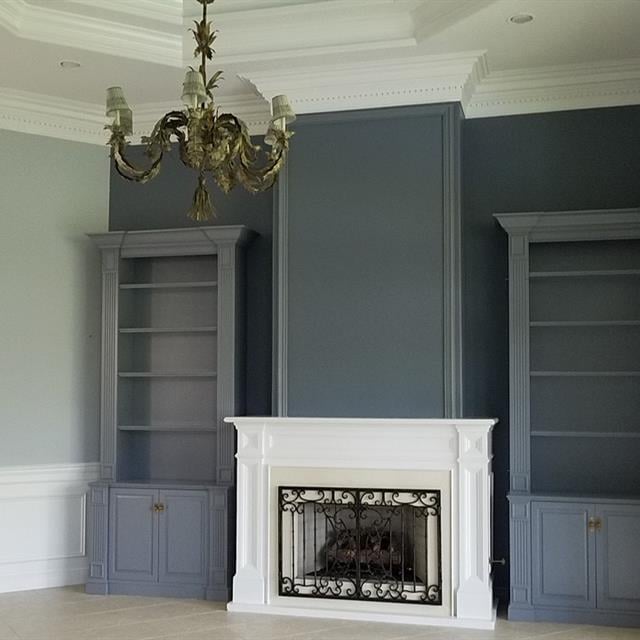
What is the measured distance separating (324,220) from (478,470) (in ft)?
5.94

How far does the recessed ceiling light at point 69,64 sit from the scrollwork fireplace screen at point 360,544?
9.60 feet

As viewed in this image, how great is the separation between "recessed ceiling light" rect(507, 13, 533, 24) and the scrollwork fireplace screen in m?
2.70

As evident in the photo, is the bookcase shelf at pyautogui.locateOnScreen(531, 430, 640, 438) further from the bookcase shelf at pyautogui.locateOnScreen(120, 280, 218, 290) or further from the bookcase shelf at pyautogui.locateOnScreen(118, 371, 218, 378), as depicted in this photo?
the bookcase shelf at pyautogui.locateOnScreen(120, 280, 218, 290)

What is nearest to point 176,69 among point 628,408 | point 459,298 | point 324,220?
point 324,220

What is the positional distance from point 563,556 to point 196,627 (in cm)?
217

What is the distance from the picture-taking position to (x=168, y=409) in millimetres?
6504

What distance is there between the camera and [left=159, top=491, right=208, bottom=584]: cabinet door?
595 cm

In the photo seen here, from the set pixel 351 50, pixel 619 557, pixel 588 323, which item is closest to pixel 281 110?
pixel 351 50

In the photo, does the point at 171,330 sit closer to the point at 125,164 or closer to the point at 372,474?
the point at 372,474

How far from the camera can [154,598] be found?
5.96 metres

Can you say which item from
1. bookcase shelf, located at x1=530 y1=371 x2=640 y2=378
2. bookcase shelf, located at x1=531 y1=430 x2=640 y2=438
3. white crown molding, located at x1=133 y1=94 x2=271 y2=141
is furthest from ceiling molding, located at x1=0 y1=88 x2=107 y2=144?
bookcase shelf, located at x1=531 y1=430 x2=640 y2=438

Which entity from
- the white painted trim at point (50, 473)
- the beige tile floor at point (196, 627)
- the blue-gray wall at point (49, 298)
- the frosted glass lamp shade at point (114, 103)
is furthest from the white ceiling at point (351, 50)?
the beige tile floor at point (196, 627)

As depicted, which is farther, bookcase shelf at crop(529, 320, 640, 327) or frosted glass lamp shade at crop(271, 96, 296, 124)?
bookcase shelf at crop(529, 320, 640, 327)

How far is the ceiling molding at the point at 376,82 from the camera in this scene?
18.3ft
